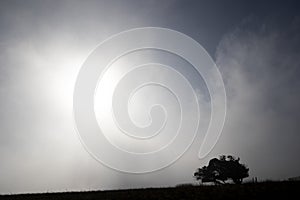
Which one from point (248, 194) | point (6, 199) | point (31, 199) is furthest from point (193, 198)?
point (6, 199)

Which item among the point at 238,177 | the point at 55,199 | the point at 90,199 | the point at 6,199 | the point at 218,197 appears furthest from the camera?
the point at 238,177

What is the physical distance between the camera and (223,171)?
78312 millimetres

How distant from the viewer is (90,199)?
26.6 meters

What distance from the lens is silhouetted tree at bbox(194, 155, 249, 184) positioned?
3044 inches

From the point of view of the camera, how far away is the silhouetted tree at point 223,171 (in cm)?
7731

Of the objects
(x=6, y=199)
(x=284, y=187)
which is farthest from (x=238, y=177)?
(x=6, y=199)

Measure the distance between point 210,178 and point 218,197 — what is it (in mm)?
62422

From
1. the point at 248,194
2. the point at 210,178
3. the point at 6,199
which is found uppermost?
the point at 210,178

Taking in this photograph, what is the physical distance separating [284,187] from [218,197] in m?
6.36

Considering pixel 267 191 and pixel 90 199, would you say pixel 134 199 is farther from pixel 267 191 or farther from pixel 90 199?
pixel 267 191

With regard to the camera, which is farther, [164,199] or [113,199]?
[113,199]

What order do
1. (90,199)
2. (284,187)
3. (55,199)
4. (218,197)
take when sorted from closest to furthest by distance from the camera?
(218,197) < (284,187) < (90,199) < (55,199)

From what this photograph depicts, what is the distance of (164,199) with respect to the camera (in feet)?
76.6

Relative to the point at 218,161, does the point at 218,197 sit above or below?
below
